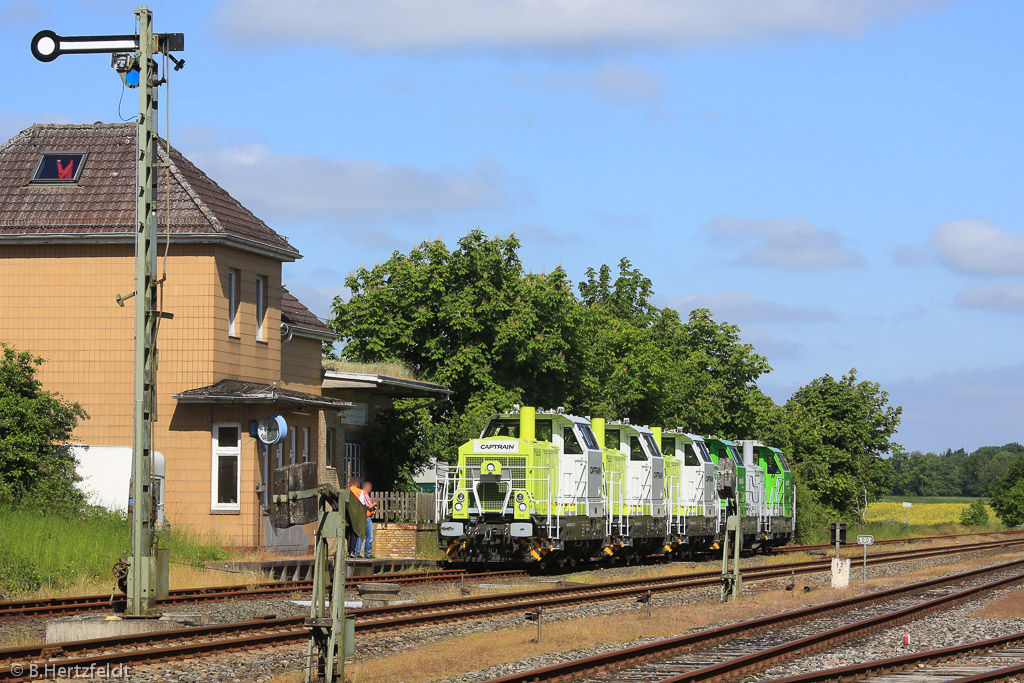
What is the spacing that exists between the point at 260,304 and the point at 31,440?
719cm

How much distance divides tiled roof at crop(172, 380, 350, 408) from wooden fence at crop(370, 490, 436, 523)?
4572 mm

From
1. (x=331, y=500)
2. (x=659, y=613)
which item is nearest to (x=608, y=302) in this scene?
(x=659, y=613)

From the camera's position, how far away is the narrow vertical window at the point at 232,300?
29.1m

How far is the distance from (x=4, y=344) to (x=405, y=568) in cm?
986

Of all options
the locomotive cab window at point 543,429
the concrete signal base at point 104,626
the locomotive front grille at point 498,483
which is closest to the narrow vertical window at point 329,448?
the locomotive front grille at point 498,483

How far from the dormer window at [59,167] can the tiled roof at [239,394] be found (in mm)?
6363

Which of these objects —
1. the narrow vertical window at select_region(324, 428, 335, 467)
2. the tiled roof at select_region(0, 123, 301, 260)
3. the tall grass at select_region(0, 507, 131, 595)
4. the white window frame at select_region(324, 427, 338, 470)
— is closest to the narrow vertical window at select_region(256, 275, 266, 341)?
the tiled roof at select_region(0, 123, 301, 260)

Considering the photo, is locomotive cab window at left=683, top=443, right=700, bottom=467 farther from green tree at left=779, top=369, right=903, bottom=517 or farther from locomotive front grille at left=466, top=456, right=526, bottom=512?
green tree at left=779, top=369, right=903, bottom=517

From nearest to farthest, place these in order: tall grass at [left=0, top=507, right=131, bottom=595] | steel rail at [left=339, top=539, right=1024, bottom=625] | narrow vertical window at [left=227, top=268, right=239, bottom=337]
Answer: steel rail at [left=339, top=539, right=1024, bottom=625]
tall grass at [left=0, top=507, right=131, bottom=595]
narrow vertical window at [left=227, top=268, right=239, bottom=337]

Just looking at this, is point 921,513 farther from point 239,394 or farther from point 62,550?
point 62,550

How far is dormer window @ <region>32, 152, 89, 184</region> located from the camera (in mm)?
30016

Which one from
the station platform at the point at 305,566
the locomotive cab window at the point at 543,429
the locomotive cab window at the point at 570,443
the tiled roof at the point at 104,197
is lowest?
the station platform at the point at 305,566

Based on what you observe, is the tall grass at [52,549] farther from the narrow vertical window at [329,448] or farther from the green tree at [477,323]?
the green tree at [477,323]

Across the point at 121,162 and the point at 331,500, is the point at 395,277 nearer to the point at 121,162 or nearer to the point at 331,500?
the point at 121,162
